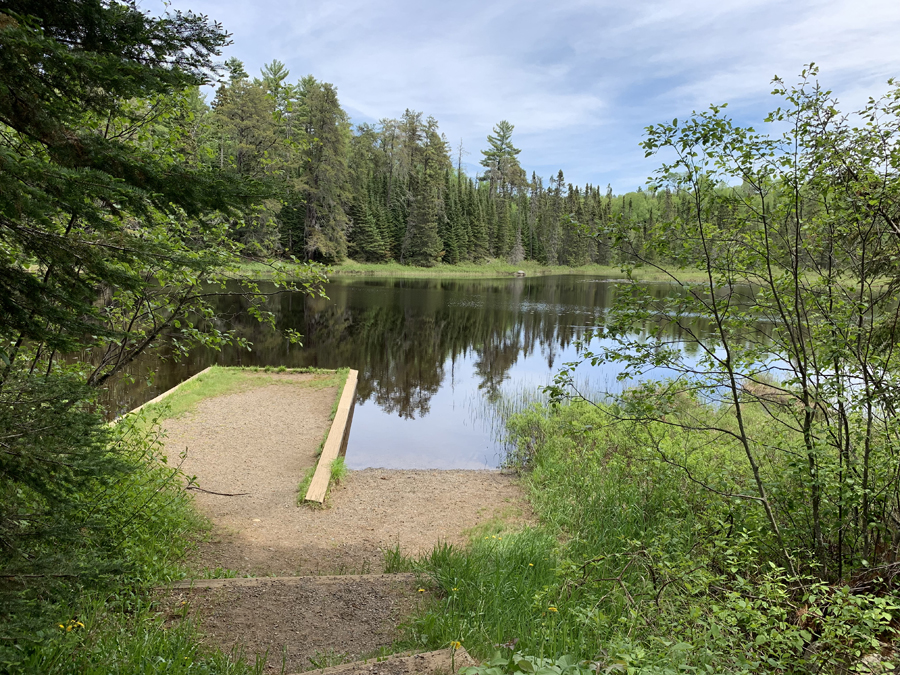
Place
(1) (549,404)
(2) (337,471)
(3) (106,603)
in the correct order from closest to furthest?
(3) (106,603)
(1) (549,404)
(2) (337,471)

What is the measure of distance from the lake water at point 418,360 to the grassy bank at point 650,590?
1807 mm

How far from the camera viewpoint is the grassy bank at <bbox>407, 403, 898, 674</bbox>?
245cm

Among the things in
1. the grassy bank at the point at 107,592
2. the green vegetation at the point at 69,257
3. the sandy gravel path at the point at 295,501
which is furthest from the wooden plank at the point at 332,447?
the green vegetation at the point at 69,257

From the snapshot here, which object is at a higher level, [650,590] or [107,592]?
[107,592]

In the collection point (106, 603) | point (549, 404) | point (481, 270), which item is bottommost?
point (106, 603)

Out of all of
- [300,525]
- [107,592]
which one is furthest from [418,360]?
[107,592]

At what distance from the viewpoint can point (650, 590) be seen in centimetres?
320

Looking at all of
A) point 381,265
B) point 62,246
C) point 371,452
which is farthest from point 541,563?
point 381,265

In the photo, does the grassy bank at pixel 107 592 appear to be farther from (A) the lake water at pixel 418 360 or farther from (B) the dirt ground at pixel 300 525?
(A) the lake water at pixel 418 360

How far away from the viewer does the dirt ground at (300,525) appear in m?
3.23

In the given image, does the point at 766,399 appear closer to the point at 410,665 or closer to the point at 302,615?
the point at 410,665

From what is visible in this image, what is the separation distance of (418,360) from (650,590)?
42.0 ft

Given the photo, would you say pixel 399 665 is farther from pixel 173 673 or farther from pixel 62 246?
pixel 62 246

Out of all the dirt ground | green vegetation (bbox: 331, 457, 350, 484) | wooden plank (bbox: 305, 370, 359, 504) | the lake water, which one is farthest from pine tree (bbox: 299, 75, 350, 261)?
green vegetation (bbox: 331, 457, 350, 484)
